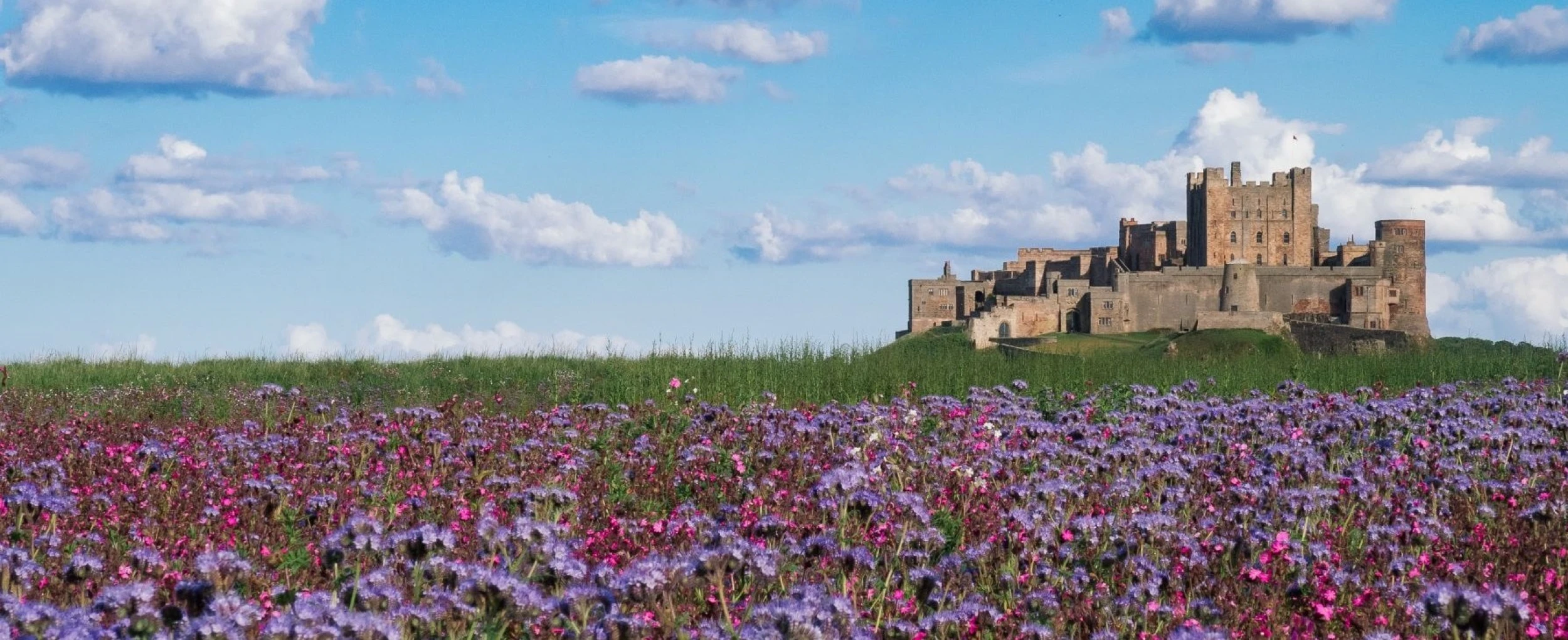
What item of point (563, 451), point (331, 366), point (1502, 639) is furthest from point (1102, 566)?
point (331, 366)

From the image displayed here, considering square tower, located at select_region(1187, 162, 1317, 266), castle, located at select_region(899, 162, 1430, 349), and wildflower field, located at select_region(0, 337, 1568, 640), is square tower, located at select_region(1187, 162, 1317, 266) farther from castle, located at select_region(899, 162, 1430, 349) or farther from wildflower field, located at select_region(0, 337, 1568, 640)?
wildflower field, located at select_region(0, 337, 1568, 640)

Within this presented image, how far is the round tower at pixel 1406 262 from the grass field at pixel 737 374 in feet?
183

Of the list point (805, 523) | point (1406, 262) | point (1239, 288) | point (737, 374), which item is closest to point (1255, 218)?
point (1406, 262)

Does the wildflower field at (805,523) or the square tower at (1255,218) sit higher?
the square tower at (1255,218)

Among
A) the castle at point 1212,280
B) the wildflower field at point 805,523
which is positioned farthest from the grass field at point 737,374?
the castle at point 1212,280

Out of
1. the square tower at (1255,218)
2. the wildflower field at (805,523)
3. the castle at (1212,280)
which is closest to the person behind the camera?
the wildflower field at (805,523)

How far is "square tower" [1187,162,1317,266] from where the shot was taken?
89.5 metres

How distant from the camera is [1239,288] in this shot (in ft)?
238

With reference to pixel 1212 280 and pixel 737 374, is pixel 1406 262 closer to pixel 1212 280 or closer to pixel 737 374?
pixel 1212 280

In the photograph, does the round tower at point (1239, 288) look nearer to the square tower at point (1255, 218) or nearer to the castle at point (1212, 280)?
the castle at point (1212, 280)

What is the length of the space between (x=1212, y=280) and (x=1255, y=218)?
1785 centimetres

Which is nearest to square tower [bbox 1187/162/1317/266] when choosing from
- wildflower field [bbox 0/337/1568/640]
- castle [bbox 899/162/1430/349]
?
castle [bbox 899/162/1430/349]

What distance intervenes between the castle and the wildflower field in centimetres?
4049

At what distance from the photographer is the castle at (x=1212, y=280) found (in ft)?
234
